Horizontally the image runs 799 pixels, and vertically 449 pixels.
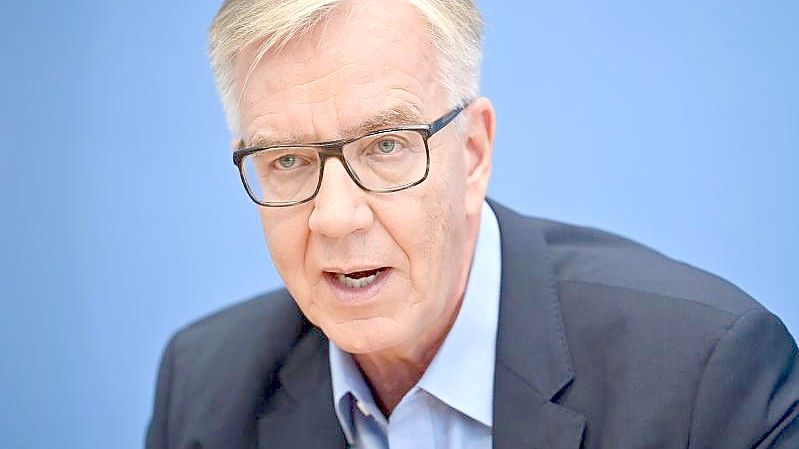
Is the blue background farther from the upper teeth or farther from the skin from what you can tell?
the upper teeth

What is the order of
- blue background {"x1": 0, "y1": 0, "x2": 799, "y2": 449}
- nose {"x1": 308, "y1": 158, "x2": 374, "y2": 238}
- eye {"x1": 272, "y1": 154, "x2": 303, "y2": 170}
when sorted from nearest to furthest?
nose {"x1": 308, "y1": 158, "x2": 374, "y2": 238} < eye {"x1": 272, "y1": 154, "x2": 303, "y2": 170} < blue background {"x1": 0, "y1": 0, "x2": 799, "y2": 449}

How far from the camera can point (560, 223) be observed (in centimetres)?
190

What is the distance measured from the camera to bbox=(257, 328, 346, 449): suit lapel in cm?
175

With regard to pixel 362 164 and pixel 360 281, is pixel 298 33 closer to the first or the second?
pixel 362 164

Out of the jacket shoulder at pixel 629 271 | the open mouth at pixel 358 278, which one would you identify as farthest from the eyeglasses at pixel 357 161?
the jacket shoulder at pixel 629 271

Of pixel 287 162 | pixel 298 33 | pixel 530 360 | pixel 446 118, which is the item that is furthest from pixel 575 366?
pixel 298 33

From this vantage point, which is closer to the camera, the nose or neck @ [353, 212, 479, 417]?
the nose

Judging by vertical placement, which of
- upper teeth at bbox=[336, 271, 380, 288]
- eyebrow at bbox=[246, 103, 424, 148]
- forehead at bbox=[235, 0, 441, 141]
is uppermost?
forehead at bbox=[235, 0, 441, 141]

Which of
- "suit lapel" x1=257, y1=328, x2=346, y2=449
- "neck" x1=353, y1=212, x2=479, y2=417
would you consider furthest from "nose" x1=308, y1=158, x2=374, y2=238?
"suit lapel" x1=257, y1=328, x2=346, y2=449

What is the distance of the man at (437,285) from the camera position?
1.46 meters

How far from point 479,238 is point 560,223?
0.23 m

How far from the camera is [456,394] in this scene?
1.64 m

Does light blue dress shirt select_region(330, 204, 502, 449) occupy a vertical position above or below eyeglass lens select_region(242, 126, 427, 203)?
below

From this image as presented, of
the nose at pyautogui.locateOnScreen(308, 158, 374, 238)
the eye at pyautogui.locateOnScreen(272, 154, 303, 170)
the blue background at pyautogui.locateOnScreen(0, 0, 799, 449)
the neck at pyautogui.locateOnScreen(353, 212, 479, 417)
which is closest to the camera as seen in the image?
the nose at pyautogui.locateOnScreen(308, 158, 374, 238)
